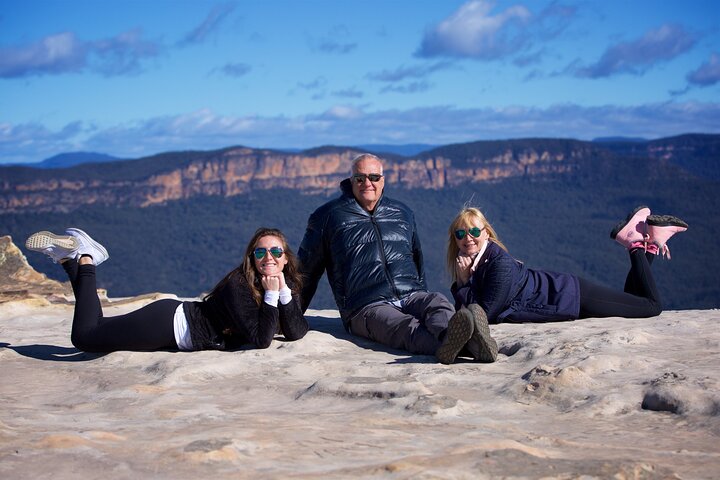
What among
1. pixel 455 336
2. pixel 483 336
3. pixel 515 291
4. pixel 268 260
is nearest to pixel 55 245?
pixel 268 260

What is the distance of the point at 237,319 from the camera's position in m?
6.20

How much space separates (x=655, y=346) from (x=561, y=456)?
2417mm

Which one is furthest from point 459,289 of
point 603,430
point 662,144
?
point 662,144

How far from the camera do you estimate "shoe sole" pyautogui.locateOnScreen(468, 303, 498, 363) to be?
550cm

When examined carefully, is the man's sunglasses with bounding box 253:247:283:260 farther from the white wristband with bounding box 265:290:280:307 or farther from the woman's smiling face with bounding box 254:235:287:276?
the white wristband with bounding box 265:290:280:307

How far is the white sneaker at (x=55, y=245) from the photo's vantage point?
637 centimetres

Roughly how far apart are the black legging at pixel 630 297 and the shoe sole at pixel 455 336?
1913 mm

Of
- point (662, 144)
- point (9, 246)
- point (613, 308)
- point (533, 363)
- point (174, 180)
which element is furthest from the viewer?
point (662, 144)

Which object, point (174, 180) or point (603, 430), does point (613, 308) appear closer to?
point (603, 430)

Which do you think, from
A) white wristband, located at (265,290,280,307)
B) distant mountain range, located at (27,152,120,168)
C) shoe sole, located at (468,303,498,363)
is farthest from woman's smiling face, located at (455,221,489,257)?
distant mountain range, located at (27,152,120,168)

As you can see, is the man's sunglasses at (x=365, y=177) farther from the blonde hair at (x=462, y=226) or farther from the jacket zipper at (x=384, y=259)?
the blonde hair at (x=462, y=226)

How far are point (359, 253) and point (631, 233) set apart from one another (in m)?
2.36

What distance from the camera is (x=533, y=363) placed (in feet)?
18.5

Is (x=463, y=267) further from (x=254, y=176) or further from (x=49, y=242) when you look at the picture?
(x=254, y=176)
